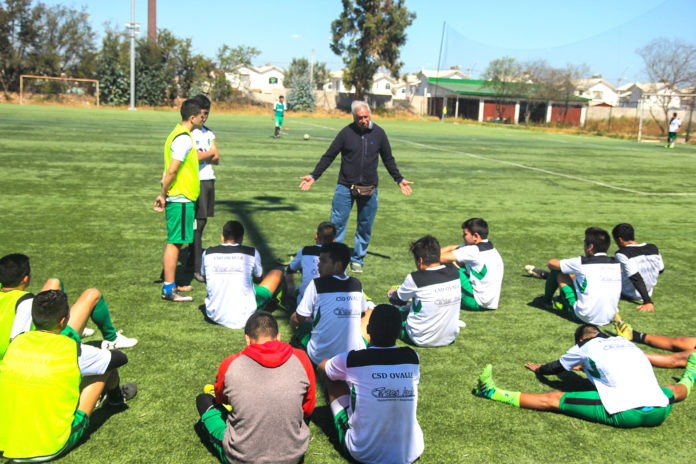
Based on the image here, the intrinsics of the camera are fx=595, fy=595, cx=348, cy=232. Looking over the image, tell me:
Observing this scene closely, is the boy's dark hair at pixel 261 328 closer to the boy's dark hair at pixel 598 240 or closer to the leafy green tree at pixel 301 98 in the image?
the boy's dark hair at pixel 598 240

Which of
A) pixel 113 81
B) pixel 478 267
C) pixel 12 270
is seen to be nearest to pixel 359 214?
pixel 478 267

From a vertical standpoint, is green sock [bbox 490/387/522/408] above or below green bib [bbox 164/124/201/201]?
below

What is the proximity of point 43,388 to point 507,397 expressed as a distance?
312cm

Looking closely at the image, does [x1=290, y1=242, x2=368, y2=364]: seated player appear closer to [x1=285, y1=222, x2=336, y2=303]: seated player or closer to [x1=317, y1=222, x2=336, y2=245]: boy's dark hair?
[x1=285, y1=222, x2=336, y2=303]: seated player

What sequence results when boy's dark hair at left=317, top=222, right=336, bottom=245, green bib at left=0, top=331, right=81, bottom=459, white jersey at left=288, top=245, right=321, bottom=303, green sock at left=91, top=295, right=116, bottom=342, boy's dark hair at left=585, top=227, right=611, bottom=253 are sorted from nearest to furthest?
green bib at left=0, top=331, right=81, bottom=459 → green sock at left=91, top=295, right=116, bottom=342 → white jersey at left=288, top=245, right=321, bottom=303 → boy's dark hair at left=317, top=222, right=336, bottom=245 → boy's dark hair at left=585, top=227, right=611, bottom=253

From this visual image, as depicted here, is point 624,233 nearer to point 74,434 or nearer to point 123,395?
point 123,395

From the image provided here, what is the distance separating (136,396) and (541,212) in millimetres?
10042

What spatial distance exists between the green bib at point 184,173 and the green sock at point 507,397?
370 cm

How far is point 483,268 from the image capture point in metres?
6.31

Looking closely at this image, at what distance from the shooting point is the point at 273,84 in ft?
415

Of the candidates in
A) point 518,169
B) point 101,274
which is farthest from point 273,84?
point 101,274

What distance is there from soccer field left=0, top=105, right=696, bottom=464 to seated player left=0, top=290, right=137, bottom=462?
0.24 m

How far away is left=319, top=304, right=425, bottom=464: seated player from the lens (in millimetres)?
3516

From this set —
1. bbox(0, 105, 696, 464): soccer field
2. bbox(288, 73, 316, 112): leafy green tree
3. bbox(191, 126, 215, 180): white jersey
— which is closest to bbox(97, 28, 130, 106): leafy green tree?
bbox(288, 73, 316, 112): leafy green tree
